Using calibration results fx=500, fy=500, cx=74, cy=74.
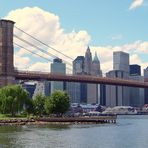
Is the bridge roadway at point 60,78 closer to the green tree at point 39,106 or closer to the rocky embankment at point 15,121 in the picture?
the green tree at point 39,106

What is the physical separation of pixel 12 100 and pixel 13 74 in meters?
27.6

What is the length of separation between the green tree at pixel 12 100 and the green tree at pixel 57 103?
586 centimetres

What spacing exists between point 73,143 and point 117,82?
254ft

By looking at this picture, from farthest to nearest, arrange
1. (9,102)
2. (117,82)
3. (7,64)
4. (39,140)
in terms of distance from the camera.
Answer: (7,64) < (117,82) < (9,102) < (39,140)

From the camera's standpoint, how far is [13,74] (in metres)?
134

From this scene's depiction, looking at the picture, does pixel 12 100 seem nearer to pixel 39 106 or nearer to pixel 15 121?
pixel 39 106

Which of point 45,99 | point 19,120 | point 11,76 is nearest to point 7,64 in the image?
point 11,76

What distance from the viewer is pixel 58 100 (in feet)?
369

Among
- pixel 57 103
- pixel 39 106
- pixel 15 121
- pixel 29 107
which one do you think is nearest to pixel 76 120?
pixel 57 103

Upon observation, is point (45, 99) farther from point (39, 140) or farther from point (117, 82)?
point (39, 140)

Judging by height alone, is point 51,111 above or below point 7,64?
below

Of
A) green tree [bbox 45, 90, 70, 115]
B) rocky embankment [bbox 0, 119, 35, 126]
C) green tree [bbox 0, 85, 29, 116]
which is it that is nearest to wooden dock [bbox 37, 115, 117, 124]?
rocky embankment [bbox 0, 119, 35, 126]

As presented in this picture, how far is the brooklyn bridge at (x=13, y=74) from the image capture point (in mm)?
124250

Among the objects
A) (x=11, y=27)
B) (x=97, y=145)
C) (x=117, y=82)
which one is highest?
(x=11, y=27)
